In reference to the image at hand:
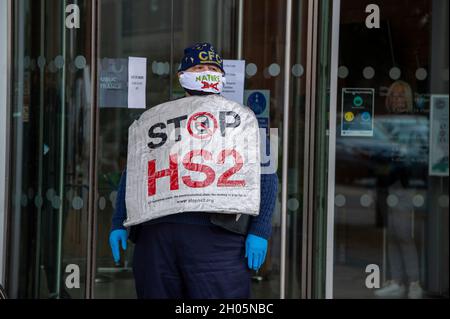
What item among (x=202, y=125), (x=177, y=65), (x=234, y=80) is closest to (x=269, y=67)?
(x=234, y=80)

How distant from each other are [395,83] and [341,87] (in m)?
0.42

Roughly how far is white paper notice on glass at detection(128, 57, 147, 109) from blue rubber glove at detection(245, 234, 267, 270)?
5.30ft

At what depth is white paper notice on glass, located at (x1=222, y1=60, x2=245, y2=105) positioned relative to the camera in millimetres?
5266

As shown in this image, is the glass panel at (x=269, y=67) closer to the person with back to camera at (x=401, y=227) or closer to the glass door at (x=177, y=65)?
the glass door at (x=177, y=65)

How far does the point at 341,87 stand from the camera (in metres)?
5.48

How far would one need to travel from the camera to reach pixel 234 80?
5.33 metres

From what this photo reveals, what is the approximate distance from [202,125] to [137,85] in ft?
4.61

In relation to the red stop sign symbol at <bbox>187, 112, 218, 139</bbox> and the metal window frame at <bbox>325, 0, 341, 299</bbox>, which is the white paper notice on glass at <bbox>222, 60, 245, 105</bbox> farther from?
the red stop sign symbol at <bbox>187, 112, 218, 139</bbox>

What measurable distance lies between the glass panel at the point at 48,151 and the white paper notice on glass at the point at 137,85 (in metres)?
0.26

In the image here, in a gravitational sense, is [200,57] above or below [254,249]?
above

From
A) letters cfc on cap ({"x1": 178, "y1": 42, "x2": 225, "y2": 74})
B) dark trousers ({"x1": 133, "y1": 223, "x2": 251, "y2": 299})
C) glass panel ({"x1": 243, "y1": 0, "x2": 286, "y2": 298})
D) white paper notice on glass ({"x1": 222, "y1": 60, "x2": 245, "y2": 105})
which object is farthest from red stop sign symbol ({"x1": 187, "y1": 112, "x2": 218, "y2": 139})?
glass panel ({"x1": 243, "y1": 0, "x2": 286, "y2": 298})

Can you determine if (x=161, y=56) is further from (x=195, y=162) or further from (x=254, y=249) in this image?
(x=254, y=249)

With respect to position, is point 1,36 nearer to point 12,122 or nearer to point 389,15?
point 12,122

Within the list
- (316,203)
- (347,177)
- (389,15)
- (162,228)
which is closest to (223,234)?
(162,228)
